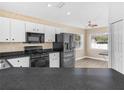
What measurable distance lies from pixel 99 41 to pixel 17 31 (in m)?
6.11

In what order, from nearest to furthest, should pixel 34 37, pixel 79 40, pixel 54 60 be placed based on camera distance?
1. pixel 34 37
2. pixel 54 60
3. pixel 79 40

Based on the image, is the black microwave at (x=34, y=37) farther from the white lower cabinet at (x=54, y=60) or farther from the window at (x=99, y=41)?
the window at (x=99, y=41)

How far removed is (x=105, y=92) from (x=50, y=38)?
4496 millimetres

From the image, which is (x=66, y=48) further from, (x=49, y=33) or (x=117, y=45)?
(x=117, y=45)

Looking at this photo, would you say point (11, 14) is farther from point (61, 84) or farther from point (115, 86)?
point (115, 86)

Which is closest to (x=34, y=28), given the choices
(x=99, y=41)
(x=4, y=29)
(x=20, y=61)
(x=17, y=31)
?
(x=17, y=31)

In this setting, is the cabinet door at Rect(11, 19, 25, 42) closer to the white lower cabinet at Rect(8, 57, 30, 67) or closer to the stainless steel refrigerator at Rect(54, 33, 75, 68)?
the white lower cabinet at Rect(8, 57, 30, 67)

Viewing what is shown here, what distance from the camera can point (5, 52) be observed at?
13.3 ft

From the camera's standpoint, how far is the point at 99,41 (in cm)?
837

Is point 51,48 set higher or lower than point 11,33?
lower

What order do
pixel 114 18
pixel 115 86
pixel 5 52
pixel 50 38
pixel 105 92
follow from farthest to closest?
1. pixel 50 38
2. pixel 5 52
3. pixel 114 18
4. pixel 115 86
5. pixel 105 92

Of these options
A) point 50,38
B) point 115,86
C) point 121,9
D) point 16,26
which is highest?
point 121,9

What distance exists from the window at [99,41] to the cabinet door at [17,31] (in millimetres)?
5814

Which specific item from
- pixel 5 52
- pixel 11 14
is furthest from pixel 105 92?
pixel 11 14
